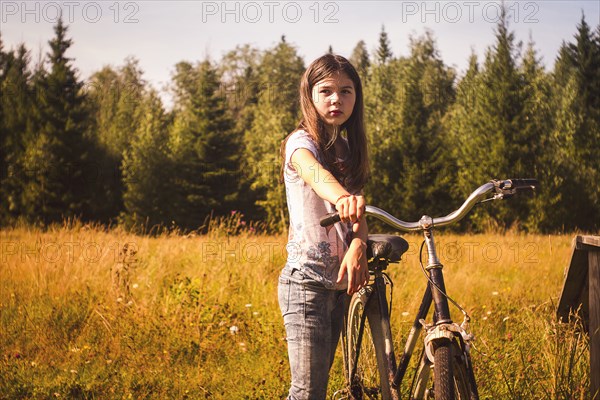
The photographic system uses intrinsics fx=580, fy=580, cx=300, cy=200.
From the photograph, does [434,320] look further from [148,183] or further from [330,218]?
[148,183]

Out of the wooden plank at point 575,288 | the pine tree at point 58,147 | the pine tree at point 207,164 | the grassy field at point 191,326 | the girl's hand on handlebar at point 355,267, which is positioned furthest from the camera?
the pine tree at point 207,164

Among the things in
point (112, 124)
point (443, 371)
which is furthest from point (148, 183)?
point (443, 371)

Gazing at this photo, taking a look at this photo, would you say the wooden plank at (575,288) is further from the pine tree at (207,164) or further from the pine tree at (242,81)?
the pine tree at (242,81)

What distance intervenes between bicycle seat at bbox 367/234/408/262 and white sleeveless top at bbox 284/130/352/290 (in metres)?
0.24

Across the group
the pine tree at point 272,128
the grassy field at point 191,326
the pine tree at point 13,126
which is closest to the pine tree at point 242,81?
the pine tree at point 272,128

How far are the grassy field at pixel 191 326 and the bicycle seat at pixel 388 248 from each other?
1051mm

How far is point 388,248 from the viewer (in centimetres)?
247

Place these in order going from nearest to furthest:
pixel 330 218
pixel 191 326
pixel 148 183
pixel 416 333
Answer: pixel 330 218 → pixel 416 333 → pixel 191 326 → pixel 148 183

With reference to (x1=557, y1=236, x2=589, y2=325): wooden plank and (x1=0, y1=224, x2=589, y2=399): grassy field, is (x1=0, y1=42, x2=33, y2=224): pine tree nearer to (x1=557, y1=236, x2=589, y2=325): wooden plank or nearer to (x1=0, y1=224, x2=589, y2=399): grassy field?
(x1=0, y1=224, x2=589, y2=399): grassy field

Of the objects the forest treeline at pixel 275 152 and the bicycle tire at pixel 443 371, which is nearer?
the bicycle tire at pixel 443 371

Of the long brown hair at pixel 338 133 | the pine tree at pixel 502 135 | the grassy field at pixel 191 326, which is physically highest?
the pine tree at pixel 502 135

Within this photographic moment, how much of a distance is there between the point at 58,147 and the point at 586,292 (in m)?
26.5

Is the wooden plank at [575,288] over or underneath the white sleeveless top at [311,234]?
underneath

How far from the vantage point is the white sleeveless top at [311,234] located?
223 cm
